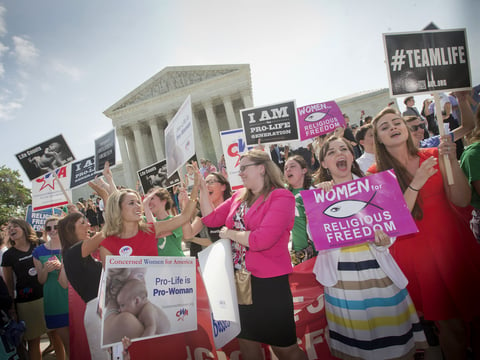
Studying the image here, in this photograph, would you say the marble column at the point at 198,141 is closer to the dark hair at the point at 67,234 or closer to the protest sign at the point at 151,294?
the dark hair at the point at 67,234

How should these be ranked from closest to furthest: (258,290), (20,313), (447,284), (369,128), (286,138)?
(447,284) → (258,290) → (20,313) → (369,128) → (286,138)

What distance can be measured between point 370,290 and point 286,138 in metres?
4.66

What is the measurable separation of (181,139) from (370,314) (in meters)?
2.81

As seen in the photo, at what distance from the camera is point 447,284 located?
209cm

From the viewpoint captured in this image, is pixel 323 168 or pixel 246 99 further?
pixel 246 99

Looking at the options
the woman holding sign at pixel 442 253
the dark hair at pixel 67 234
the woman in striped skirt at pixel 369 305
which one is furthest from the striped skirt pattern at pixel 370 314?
the dark hair at pixel 67 234

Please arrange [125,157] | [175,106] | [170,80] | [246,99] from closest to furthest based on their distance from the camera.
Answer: [246,99]
[175,106]
[170,80]
[125,157]

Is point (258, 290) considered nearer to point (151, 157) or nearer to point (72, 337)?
point (72, 337)

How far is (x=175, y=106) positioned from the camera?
34719 millimetres

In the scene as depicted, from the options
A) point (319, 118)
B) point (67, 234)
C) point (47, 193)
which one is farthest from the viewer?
point (47, 193)

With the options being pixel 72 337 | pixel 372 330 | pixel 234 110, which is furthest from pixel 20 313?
pixel 234 110

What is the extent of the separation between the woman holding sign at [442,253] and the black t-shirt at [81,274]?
9.43 ft

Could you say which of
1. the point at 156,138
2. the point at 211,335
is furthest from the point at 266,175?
the point at 156,138

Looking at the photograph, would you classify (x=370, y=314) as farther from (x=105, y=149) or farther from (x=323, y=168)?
(x=105, y=149)
